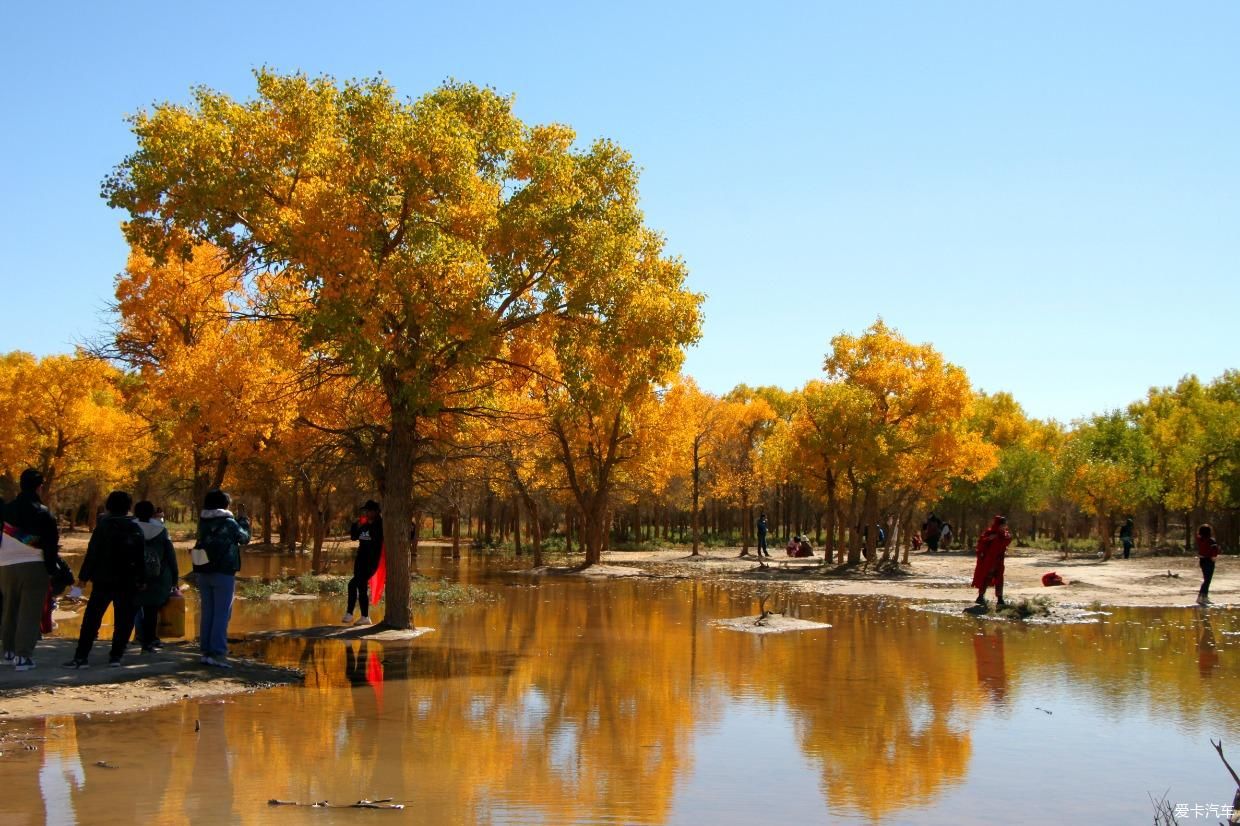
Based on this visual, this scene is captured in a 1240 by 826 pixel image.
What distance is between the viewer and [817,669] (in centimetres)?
1391

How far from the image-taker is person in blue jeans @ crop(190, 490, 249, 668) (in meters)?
11.8

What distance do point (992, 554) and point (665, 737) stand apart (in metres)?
15.2

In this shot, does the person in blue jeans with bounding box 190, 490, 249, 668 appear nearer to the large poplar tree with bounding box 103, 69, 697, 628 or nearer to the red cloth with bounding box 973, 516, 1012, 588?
the large poplar tree with bounding box 103, 69, 697, 628

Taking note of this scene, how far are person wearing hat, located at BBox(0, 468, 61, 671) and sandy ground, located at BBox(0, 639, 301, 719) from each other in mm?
358

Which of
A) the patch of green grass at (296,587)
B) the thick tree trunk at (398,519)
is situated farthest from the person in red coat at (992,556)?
the patch of green grass at (296,587)

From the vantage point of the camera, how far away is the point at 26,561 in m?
10.8

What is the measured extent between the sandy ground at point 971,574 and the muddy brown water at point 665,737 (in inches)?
451

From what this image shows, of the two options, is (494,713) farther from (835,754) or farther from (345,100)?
(345,100)

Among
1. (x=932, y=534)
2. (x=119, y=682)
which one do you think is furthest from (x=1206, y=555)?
(x=932, y=534)

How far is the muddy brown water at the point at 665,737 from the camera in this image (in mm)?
7219

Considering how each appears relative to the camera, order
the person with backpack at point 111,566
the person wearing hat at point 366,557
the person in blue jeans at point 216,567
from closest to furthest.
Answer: the person with backpack at point 111,566
the person in blue jeans at point 216,567
the person wearing hat at point 366,557

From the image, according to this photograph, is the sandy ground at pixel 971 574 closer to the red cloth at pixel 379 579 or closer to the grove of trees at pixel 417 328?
the grove of trees at pixel 417 328

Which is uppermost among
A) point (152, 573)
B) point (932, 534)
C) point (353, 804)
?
point (152, 573)

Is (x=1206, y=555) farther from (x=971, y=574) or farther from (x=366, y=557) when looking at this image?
(x=366, y=557)
